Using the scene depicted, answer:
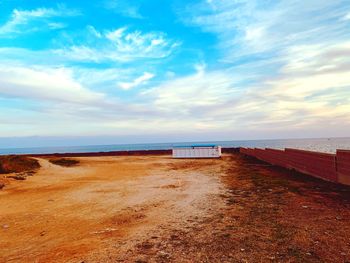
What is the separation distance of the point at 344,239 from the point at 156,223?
4269mm

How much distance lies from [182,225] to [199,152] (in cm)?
2990

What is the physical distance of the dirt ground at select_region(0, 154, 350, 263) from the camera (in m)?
5.53

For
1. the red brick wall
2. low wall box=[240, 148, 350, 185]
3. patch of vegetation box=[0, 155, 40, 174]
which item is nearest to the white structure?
low wall box=[240, 148, 350, 185]

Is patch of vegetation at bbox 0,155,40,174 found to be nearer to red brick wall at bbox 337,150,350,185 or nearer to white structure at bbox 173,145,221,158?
white structure at bbox 173,145,221,158

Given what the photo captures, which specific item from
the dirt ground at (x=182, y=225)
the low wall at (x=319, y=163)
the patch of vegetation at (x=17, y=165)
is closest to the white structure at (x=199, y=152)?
the low wall at (x=319, y=163)

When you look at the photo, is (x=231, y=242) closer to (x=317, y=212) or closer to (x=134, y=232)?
(x=134, y=232)

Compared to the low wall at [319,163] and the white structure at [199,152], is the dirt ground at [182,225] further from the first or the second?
the white structure at [199,152]

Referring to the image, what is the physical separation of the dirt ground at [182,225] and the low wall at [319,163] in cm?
61

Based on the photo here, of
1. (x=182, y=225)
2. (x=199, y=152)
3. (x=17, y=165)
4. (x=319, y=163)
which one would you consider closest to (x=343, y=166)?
(x=319, y=163)

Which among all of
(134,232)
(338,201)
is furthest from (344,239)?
(134,232)

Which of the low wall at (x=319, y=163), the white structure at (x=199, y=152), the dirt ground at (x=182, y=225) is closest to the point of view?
the dirt ground at (x=182, y=225)

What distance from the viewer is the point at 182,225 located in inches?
293

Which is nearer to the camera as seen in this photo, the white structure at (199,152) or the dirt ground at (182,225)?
the dirt ground at (182,225)

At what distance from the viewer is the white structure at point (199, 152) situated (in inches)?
1438
